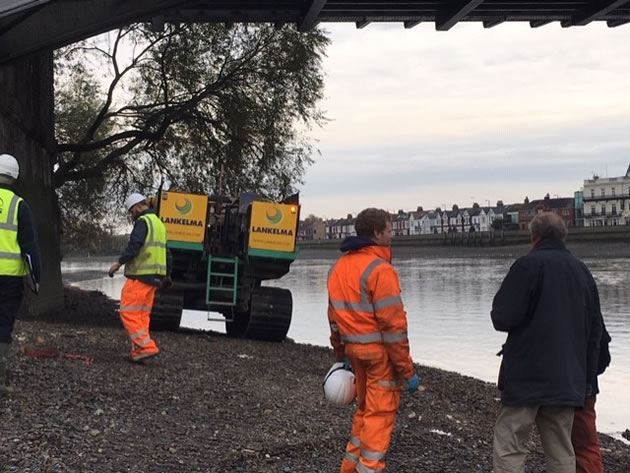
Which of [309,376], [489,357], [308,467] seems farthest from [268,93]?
[308,467]

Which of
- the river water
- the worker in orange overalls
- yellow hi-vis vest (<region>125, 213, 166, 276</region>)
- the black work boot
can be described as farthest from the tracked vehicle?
the worker in orange overalls

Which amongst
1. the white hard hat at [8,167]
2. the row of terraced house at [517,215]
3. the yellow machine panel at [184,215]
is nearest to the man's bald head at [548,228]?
the white hard hat at [8,167]

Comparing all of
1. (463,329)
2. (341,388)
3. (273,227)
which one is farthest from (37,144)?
(341,388)

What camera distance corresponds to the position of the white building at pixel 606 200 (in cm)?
12562

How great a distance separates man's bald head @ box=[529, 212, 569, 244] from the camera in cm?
482

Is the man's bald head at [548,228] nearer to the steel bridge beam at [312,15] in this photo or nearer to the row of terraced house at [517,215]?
the steel bridge beam at [312,15]

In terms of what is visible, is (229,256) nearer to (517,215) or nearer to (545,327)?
(545,327)

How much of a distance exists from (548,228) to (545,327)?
571 mm

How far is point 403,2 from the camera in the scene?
12508 mm

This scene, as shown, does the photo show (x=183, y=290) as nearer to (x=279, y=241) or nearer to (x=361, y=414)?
(x=279, y=241)

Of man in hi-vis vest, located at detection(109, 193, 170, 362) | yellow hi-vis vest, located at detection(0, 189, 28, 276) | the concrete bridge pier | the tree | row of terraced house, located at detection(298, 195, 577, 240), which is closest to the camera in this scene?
yellow hi-vis vest, located at detection(0, 189, 28, 276)

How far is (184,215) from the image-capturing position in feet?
43.8

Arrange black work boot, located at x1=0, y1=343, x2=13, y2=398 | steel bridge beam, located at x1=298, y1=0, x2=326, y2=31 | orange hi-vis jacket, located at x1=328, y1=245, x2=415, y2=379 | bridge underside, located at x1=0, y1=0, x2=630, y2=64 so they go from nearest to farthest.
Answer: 1. orange hi-vis jacket, located at x1=328, y1=245, x2=415, y2=379
2. black work boot, located at x1=0, y1=343, x2=13, y2=398
3. bridge underside, located at x1=0, y1=0, x2=630, y2=64
4. steel bridge beam, located at x1=298, y1=0, x2=326, y2=31

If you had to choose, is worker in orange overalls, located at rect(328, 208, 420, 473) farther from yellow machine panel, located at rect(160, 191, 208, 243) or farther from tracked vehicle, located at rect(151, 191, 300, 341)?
yellow machine panel, located at rect(160, 191, 208, 243)
